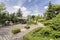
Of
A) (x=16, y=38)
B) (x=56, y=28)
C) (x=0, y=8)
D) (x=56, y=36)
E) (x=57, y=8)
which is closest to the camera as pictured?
(x=56, y=36)

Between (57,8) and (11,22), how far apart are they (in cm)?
1389

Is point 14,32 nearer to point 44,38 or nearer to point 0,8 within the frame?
point 0,8

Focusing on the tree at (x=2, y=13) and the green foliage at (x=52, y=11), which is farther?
the tree at (x=2, y=13)

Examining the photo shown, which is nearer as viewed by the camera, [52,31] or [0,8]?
[52,31]

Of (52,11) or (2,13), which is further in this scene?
(52,11)

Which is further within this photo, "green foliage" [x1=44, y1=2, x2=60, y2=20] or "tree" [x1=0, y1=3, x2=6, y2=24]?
"tree" [x1=0, y1=3, x2=6, y2=24]

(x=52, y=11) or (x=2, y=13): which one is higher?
(x=52, y=11)

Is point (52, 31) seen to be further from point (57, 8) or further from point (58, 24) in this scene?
point (57, 8)

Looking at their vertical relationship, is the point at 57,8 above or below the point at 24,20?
above

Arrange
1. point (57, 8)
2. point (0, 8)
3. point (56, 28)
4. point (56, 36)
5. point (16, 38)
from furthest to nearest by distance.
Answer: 1. point (0, 8)
2. point (57, 8)
3. point (16, 38)
4. point (56, 28)
5. point (56, 36)

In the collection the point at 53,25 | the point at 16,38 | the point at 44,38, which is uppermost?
the point at 53,25

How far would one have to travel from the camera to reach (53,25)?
1289cm

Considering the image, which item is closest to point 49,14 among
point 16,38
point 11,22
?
point 11,22

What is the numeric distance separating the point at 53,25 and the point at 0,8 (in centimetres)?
2530
